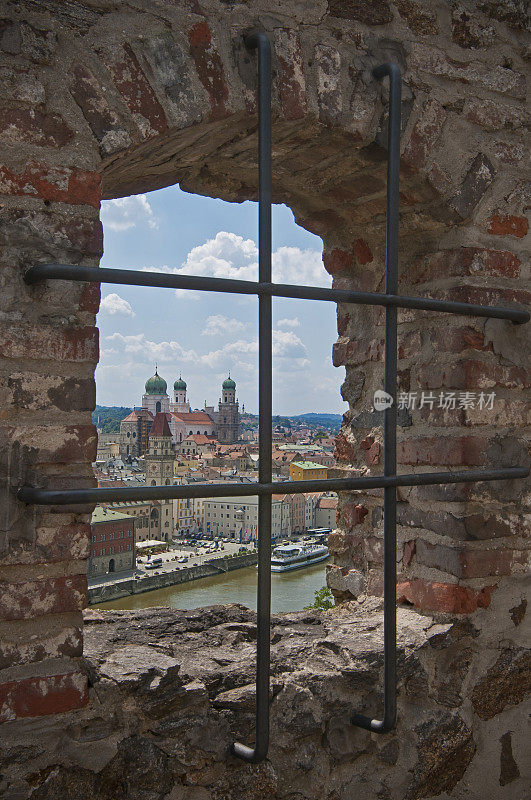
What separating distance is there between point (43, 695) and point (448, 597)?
1059 millimetres

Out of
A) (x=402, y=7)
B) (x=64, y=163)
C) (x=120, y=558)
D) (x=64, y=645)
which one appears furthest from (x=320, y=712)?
(x=402, y=7)

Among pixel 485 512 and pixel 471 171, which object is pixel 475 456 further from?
pixel 471 171

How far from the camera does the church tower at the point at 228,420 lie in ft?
11.8

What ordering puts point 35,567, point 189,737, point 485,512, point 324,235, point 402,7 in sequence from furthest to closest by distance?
point 324,235 < point 485,512 < point 402,7 < point 189,737 < point 35,567

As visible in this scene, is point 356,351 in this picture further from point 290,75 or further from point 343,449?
point 290,75

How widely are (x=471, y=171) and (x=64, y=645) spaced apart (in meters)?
1.53

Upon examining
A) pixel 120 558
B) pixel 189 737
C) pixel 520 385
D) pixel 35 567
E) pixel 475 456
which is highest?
pixel 520 385

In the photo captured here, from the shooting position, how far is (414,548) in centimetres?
193

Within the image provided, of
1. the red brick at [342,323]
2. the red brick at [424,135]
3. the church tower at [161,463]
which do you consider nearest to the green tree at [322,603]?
the church tower at [161,463]

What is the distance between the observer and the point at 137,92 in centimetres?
137

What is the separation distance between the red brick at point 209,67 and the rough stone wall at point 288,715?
1.23 m

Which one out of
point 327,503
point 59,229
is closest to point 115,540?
point 327,503

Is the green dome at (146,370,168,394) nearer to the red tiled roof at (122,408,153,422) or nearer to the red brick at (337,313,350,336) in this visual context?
the red tiled roof at (122,408,153,422)

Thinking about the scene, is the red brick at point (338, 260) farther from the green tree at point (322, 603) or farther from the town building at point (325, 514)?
the green tree at point (322, 603)
